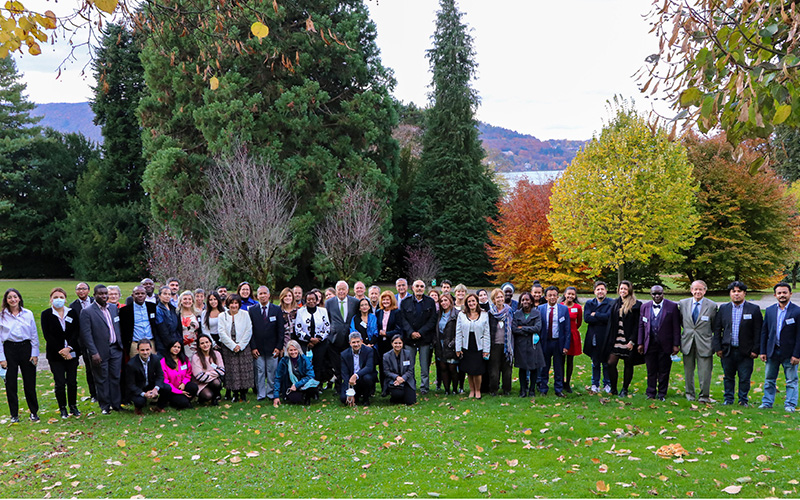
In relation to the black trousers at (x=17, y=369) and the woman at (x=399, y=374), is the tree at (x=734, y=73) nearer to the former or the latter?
the woman at (x=399, y=374)

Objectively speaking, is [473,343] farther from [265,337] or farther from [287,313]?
[265,337]

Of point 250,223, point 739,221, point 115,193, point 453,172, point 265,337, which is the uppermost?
point 453,172

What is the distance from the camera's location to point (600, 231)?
858 inches

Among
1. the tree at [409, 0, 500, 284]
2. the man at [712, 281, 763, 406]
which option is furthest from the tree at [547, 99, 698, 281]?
the man at [712, 281, 763, 406]

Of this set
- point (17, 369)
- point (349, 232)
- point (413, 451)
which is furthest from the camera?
point (349, 232)

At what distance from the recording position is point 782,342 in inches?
342

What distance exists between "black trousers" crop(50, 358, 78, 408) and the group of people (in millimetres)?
20

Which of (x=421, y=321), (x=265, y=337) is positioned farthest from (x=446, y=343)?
(x=265, y=337)

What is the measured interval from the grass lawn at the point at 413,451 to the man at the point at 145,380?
26 centimetres

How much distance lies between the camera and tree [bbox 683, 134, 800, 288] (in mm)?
27203

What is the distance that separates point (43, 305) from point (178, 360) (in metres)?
17.2

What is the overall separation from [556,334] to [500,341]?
951 mm

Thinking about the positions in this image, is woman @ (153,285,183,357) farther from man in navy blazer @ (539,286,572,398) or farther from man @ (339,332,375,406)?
man in navy blazer @ (539,286,572,398)

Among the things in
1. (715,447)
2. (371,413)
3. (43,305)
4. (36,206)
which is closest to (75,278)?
(36,206)
